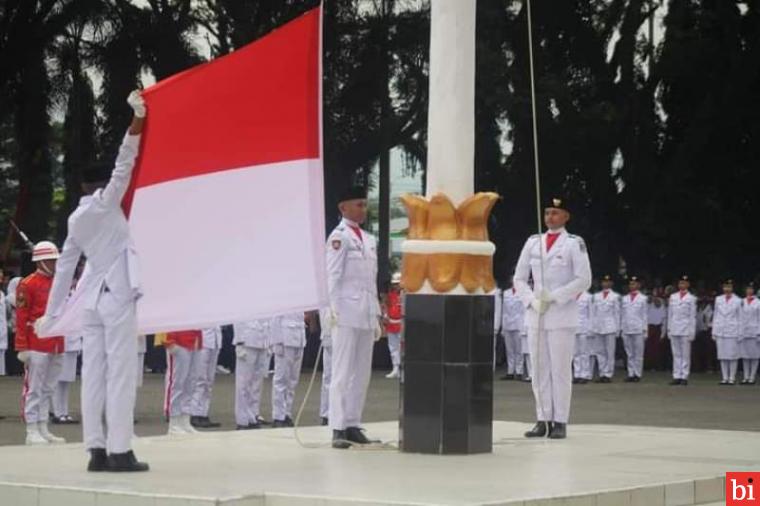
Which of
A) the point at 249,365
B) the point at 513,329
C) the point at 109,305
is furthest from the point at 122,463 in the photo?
the point at 513,329

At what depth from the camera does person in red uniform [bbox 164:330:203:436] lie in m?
17.5

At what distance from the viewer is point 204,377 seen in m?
18.4

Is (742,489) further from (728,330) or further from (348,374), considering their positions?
(728,330)

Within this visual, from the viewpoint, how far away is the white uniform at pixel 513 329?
33406 millimetres

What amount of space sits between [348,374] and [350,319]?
1.46 feet

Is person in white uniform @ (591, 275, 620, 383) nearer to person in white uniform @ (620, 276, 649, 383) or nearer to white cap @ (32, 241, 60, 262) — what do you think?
person in white uniform @ (620, 276, 649, 383)

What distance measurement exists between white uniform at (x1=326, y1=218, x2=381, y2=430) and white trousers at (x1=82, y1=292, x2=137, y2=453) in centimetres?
271

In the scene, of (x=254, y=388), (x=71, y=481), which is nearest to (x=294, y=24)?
(x=71, y=481)

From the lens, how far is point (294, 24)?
12148 millimetres

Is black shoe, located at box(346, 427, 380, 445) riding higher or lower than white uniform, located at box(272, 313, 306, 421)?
lower

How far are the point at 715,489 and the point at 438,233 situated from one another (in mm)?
2863

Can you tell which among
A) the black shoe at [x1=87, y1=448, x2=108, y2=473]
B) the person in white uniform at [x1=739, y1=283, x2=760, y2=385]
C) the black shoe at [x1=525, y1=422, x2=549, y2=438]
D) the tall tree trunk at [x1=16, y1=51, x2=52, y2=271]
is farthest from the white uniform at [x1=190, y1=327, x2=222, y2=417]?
the tall tree trunk at [x1=16, y1=51, x2=52, y2=271]

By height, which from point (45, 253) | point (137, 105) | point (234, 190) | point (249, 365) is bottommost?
point (249, 365)

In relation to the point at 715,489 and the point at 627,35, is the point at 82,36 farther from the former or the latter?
the point at 715,489
